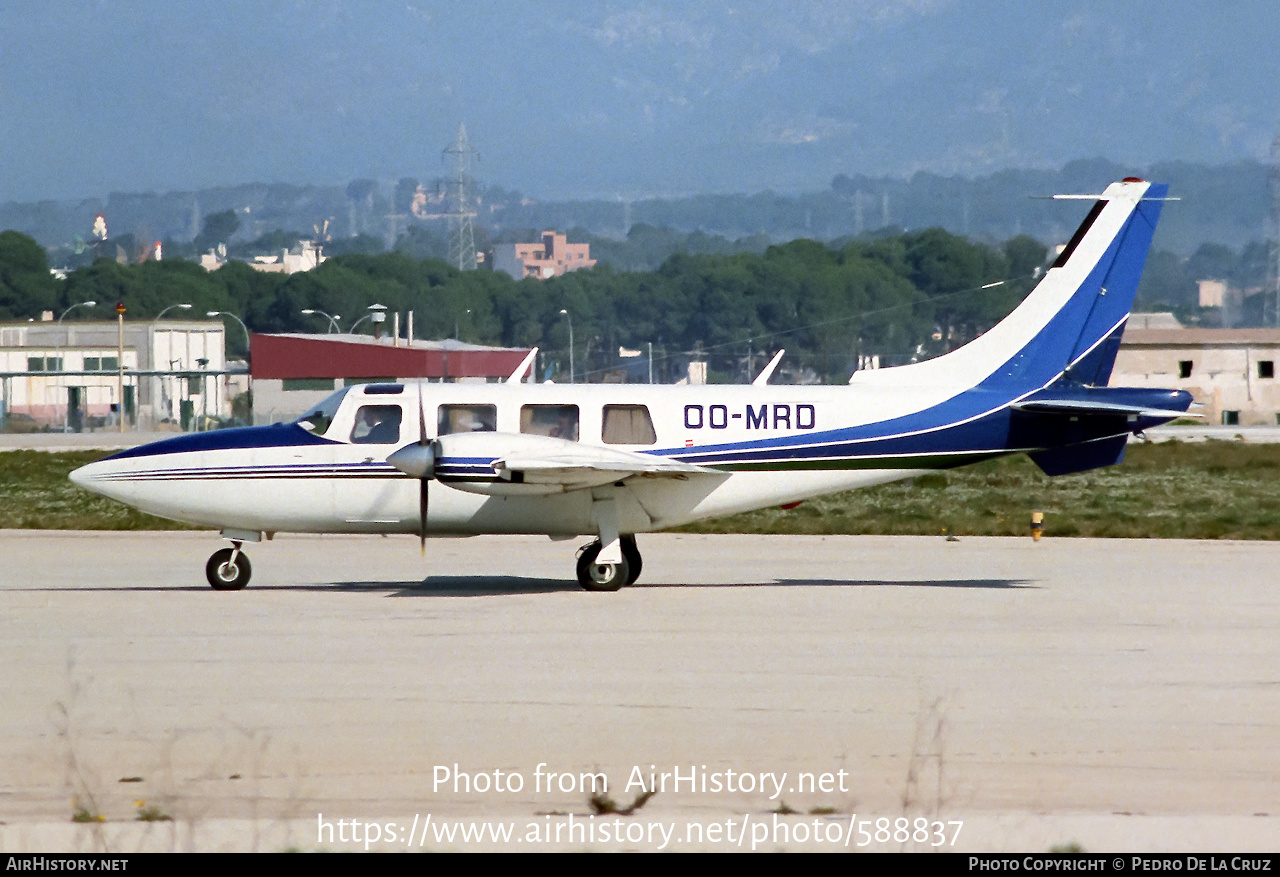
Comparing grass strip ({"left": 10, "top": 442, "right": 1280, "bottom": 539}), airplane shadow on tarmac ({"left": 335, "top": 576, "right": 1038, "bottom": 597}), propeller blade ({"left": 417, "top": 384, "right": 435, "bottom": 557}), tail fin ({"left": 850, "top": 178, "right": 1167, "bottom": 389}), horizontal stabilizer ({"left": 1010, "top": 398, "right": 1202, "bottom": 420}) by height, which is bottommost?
airplane shadow on tarmac ({"left": 335, "top": 576, "right": 1038, "bottom": 597})

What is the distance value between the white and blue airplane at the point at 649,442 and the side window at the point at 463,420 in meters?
0.02

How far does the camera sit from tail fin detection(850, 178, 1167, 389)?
20.0m

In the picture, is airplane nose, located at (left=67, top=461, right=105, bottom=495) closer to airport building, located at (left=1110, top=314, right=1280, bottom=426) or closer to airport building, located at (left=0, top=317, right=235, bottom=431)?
airport building, located at (left=0, top=317, right=235, bottom=431)

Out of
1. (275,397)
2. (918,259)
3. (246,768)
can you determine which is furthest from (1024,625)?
(918,259)

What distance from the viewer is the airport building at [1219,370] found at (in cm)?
9088

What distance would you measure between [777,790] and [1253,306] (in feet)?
579

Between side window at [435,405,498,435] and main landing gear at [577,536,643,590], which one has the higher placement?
side window at [435,405,498,435]

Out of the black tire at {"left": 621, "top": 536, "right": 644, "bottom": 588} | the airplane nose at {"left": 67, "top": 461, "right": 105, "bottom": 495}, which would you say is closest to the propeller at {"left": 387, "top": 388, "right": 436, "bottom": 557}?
the black tire at {"left": 621, "top": 536, "right": 644, "bottom": 588}

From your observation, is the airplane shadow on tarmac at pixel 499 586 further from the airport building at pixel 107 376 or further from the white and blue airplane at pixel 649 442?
the airport building at pixel 107 376

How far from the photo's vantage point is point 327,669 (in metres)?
13.5

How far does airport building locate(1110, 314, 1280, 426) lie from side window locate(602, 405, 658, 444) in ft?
253

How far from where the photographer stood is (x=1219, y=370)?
91750mm

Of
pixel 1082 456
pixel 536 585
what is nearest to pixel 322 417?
pixel 536 585

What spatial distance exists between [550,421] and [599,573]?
2.03 m
